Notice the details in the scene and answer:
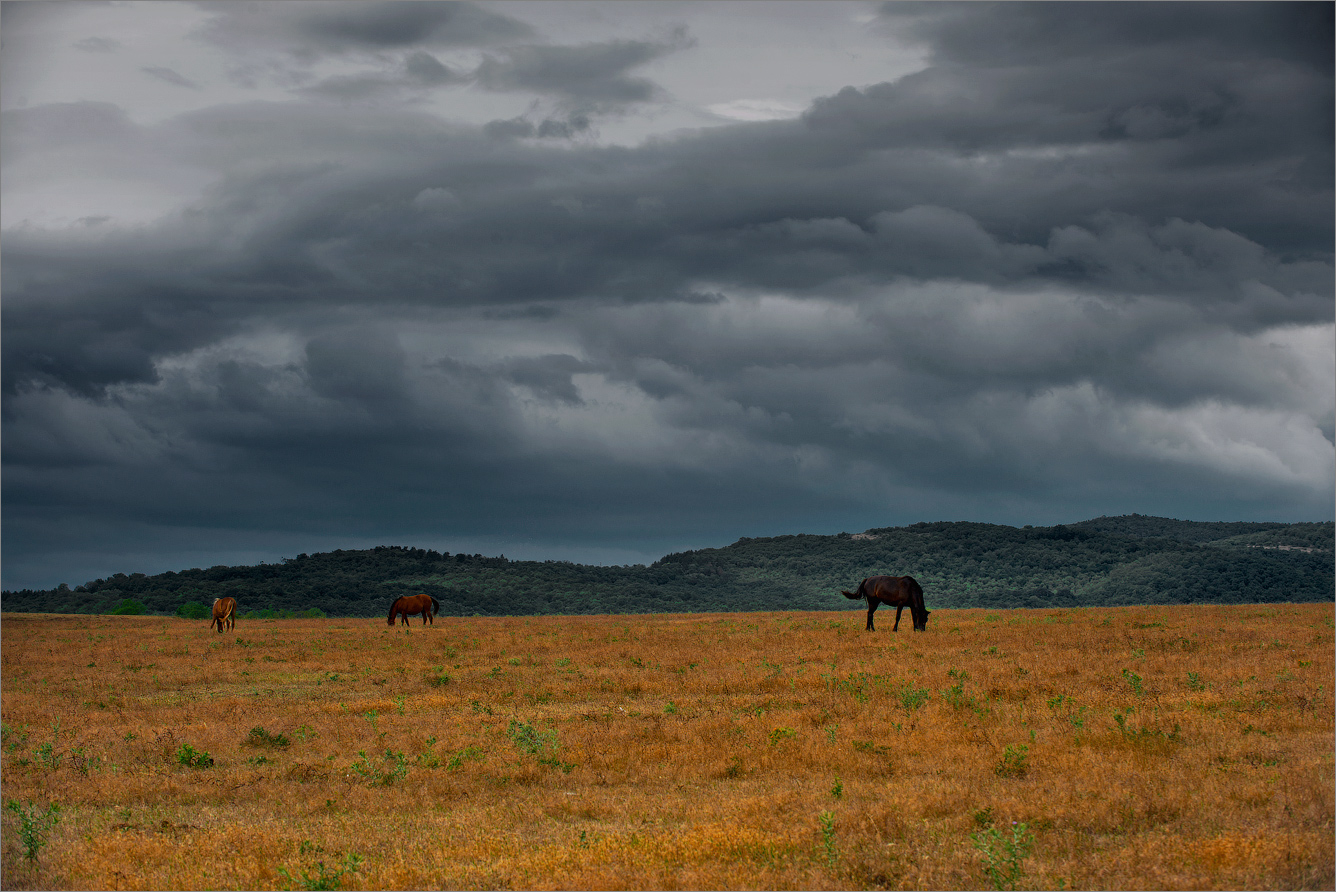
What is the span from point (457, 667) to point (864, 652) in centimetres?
1285

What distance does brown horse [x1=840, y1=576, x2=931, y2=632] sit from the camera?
132ft

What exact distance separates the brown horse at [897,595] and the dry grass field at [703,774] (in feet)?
33.7

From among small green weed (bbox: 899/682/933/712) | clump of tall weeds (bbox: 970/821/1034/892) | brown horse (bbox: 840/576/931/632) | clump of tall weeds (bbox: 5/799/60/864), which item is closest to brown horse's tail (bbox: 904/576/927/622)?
brown horse (bbox: 840/576/931/632)

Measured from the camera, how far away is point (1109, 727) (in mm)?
16312

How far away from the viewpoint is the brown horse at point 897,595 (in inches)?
1583

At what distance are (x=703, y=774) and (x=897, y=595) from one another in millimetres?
28177

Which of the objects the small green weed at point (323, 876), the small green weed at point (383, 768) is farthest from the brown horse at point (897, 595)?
the small green weed at point (323, 876)

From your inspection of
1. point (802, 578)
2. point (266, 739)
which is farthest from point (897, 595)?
point (802, 578)

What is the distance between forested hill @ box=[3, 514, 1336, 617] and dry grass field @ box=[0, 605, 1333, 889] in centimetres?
7873

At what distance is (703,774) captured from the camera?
48.0ft

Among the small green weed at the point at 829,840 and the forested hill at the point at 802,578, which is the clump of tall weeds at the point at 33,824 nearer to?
the small green weed at the point at 829,840

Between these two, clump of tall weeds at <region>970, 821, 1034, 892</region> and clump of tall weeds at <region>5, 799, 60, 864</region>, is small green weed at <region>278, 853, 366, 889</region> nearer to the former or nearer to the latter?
clump of tall weeds at <region>5, 799, 60, 864</region>

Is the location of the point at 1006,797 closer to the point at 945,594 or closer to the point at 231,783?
the point at 231,783

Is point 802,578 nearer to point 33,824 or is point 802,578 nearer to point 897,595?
point 897,595
